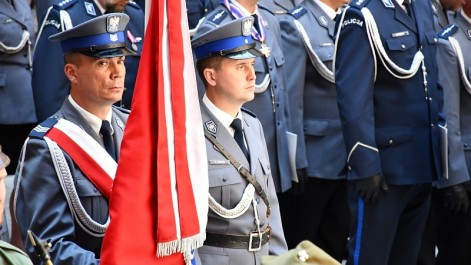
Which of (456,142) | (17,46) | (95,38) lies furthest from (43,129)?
(456,142)

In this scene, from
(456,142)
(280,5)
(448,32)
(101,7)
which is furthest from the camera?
(280,5)

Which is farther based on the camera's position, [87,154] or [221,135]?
[221,135]

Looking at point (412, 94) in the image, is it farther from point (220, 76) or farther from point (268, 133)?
point (220, 76)

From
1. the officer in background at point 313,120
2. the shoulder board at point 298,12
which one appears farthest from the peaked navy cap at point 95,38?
the shoulder board at point 298,12

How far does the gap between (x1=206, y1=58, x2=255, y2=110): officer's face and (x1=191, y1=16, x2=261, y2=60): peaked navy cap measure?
0.04 meters

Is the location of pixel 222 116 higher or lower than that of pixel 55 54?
lower

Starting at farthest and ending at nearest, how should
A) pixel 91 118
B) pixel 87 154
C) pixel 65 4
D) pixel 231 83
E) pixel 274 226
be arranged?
pixel 65 4 < pixel 274 226 < pixel 231 83 < pixel 91 118 < pixel 87 154

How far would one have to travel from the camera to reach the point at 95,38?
4.92m

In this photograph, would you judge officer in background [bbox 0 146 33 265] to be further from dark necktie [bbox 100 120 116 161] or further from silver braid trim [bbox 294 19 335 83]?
silver braid trim [bbox 294 19 335 83]

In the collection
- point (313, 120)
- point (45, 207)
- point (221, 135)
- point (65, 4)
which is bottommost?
point (313, 120)

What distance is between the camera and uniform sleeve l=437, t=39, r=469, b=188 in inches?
277

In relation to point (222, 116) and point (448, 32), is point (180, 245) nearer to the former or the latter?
point (222, 116)

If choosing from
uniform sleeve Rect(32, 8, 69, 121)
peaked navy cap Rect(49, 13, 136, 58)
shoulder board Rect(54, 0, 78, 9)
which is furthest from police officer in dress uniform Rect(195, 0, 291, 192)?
peaked navy cap Rect(49, 13, 136, 58)

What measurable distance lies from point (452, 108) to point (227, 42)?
2373 mm
